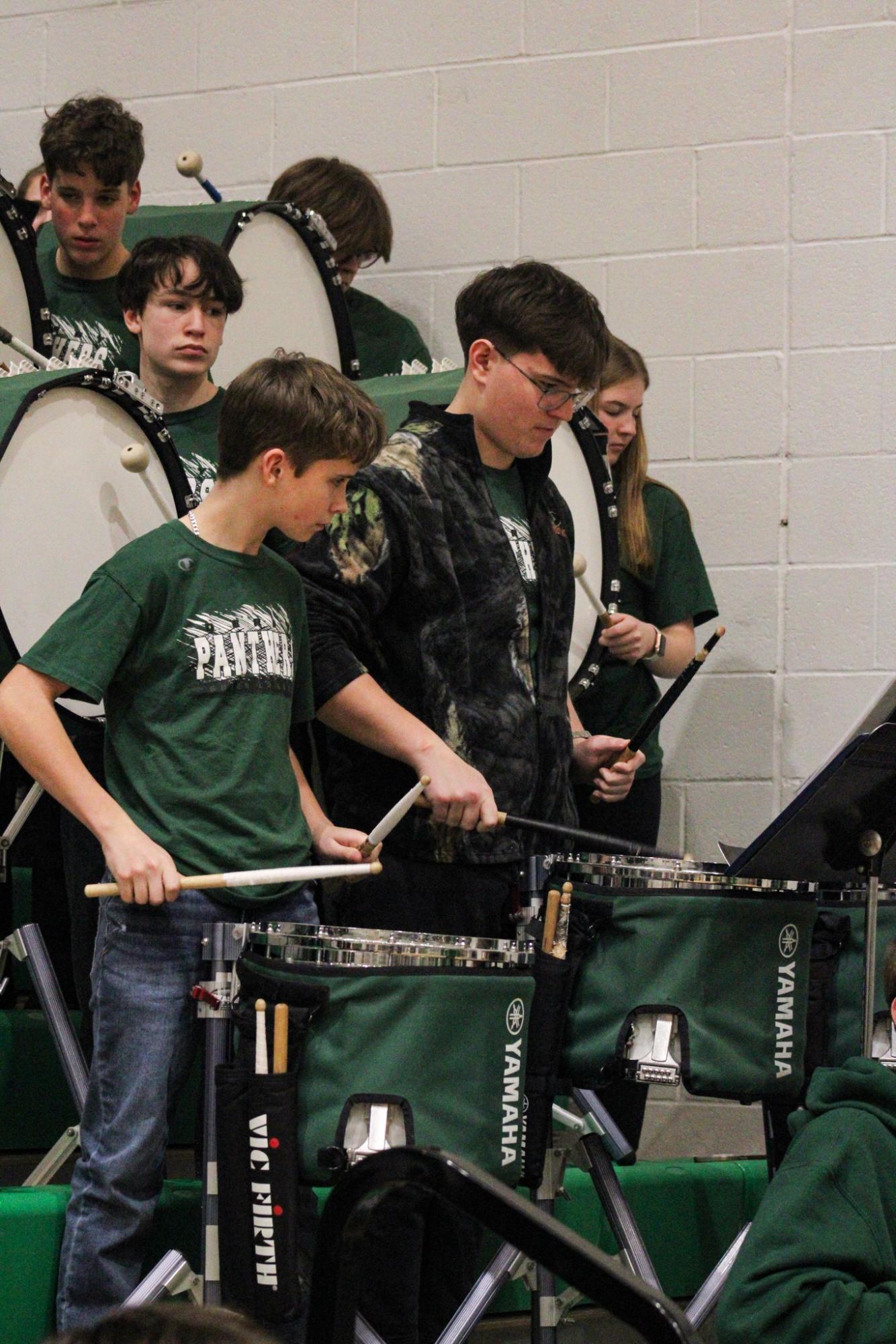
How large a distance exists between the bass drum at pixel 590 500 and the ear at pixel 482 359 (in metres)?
0.59

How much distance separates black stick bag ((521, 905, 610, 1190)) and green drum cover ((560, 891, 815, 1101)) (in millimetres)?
49

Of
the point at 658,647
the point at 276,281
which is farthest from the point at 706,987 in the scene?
the point at 276,281

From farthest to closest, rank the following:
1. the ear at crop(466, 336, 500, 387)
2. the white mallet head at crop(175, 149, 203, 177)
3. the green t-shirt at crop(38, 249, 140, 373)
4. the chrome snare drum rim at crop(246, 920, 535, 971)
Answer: the white mallet head at crop(175, 149, 203, 177)
the green t-shirt at crop(38, 249, 140, 373)
the ear at crop(466, 336, 500, 387)
the chrome snare drum rim at crop(246, 920, 535, 971)

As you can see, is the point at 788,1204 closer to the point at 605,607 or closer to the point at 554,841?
the point at 554,841

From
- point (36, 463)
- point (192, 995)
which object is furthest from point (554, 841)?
point (36, 463)

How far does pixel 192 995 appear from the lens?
2145mm

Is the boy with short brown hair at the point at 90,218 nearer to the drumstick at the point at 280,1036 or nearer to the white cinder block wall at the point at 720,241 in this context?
the white cinder block wall at the point at 720,241

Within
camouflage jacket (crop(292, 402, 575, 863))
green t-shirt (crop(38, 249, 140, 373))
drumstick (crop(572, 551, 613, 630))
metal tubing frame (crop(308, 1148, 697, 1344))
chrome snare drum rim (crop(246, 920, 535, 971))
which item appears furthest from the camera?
green t-shirt (crop(38, 249, 140, 373))

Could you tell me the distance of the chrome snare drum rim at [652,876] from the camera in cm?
247

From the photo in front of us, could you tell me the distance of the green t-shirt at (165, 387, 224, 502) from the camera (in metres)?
2.84

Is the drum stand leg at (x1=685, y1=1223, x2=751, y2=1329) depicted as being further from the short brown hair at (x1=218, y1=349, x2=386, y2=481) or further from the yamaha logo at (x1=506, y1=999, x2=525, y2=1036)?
the short brown hair at (x1=218, y1=349, x2=386, y2=481)

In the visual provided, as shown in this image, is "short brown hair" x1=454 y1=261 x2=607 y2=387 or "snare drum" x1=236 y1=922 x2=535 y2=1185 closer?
"snare drum" x1=236 y1=922 x2=535 y2=1185

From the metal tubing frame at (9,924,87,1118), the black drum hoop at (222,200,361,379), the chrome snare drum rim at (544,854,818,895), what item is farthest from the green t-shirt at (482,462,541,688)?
the black drum hoop at (222,200,361,379)

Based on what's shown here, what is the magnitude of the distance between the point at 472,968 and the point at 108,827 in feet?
1.51
